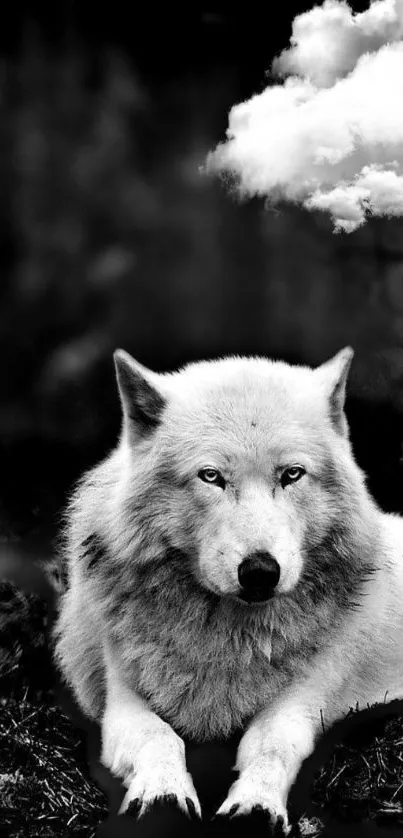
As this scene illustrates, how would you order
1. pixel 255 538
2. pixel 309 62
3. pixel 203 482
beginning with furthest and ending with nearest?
1. pixel 309 62
2. pixel 203 482
3. pixel 255 538

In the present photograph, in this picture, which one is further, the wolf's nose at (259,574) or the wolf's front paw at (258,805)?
the wolf's nose at (259,574)

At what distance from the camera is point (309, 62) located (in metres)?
3.82

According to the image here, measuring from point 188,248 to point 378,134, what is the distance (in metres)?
0.94

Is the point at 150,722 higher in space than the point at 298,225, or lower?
lower

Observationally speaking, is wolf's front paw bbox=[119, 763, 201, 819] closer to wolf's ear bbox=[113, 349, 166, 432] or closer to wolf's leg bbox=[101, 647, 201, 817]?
wolf's leg bbox=[101, 647, 201, 817]

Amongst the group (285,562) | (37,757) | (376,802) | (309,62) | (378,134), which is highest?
(309,62)

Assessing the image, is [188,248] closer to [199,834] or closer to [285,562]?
[285,562]

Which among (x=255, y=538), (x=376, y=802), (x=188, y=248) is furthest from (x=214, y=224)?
(x=376, y=802)

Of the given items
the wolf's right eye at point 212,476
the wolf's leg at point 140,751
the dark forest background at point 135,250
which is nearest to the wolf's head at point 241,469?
the wolf's right eye at point 212,476

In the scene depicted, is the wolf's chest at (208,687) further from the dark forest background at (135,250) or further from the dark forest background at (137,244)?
the dark forest background at (137,244)

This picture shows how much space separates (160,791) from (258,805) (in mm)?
263

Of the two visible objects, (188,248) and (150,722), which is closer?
(150,722)

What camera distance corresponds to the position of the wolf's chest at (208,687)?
2875mm

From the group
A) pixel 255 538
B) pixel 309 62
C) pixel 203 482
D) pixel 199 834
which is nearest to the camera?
pixel 199 834
